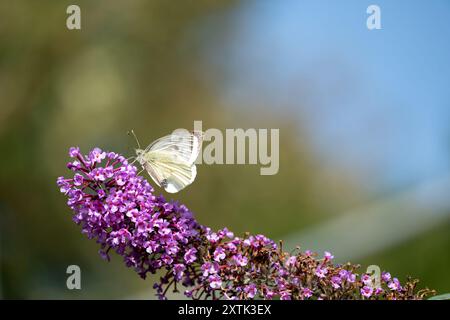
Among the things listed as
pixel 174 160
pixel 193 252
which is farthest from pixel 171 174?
pixel 193 252

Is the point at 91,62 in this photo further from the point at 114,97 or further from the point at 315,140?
the point at 315,140

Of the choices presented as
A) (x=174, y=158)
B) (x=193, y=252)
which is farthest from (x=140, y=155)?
(x=193, y=252)

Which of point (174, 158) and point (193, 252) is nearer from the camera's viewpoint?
point (193, 252)

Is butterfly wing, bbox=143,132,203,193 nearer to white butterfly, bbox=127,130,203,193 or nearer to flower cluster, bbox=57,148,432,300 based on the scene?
white butterfly, bbox=127,130,203,193

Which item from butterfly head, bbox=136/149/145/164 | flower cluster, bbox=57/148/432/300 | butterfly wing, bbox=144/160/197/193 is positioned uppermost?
butterfly head, bbox=136/149/145/164

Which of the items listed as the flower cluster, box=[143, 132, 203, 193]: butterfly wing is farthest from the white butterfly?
the flower cluster

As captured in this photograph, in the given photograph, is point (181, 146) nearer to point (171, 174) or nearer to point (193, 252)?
point (171, 174)

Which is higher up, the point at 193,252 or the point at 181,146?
the point at 181,146
